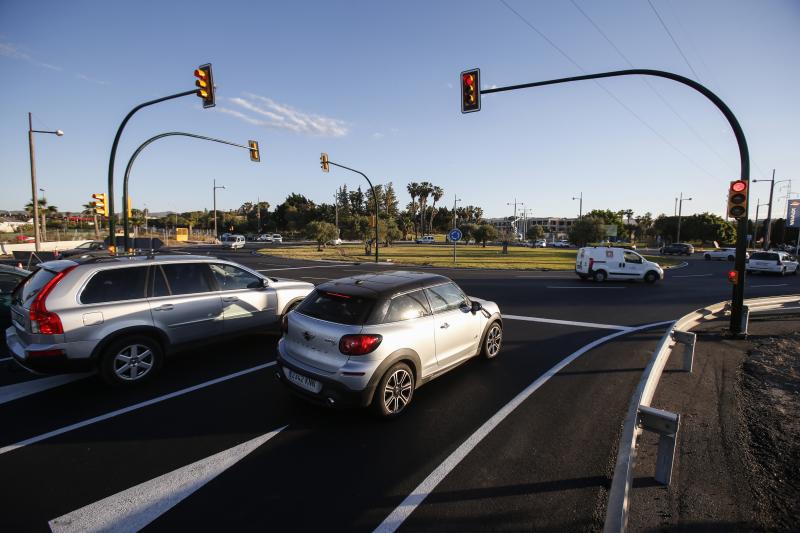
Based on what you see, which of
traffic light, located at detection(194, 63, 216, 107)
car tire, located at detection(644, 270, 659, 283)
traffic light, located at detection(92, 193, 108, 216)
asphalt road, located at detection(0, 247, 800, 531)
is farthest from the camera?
car tire, located at detection(644, 270, 659, 283)

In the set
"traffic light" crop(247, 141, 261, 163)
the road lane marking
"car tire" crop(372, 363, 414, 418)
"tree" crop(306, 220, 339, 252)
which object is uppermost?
"traffic light" crop(247, 141, 261, 163)

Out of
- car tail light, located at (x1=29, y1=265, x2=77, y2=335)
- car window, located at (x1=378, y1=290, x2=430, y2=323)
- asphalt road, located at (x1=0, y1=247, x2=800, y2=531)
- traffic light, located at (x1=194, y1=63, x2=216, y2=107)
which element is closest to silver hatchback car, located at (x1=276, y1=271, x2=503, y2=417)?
car window, located at (x1=378, y1=290, x2=430, y2=323)

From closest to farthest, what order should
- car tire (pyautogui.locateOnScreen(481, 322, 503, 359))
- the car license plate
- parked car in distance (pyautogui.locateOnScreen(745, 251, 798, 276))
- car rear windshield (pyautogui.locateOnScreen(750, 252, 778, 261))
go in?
the car license plate
car tire (pyautogui.locateOnScreen(481, 322, 503, 359))
parked car in distance (pyautogui.locateOnScreen(745, 251, 798, 276))
car rear windshield (pyautogui.locateOnScreen(750, 252, 778, 261))

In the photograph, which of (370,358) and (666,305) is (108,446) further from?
(666,305)

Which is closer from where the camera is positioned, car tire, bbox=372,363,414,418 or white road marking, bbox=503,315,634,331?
car tire, bbox=372,363,414,418

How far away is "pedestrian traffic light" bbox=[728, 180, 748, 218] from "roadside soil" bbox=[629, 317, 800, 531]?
3.02 meters

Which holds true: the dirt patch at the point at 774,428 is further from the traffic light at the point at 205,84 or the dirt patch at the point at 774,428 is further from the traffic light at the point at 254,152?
the traffic light at the point at 254,152

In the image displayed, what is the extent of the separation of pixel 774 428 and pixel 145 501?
6.36 metres

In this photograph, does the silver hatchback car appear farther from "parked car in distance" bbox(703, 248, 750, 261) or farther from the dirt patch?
"parked car in distance" bbox(703, 248, 750, 261)

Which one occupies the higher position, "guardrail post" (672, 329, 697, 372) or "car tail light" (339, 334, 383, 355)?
"car tail light" (339, 334, 383, 355)

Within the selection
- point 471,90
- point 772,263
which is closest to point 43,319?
point 471,90

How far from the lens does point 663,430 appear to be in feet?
9.82

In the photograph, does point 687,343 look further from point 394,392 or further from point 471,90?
point 471,90

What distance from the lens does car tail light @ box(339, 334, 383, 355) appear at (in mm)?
3979
